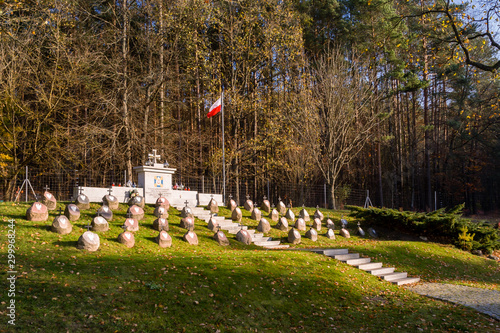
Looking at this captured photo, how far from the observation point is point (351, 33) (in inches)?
1113

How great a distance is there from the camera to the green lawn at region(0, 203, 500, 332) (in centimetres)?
579

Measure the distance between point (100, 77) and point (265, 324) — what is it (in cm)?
1902

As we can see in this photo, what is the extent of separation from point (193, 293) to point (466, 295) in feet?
24.0

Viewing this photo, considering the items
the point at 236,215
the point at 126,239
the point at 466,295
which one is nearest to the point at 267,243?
the point at 236,215

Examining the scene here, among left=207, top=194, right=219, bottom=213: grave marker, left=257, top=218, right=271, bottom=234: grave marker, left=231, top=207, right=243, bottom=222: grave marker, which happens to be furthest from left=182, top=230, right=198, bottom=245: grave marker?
left=207, top=194, right=219, bottom=213: grave marker

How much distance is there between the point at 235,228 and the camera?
14938 millimetres

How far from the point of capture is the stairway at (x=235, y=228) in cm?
1372

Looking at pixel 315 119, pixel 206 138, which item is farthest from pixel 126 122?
pixel 315 119

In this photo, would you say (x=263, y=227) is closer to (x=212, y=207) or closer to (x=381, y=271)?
(x=212, y=207)

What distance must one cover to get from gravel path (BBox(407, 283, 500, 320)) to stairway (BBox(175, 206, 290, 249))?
16.2 ft

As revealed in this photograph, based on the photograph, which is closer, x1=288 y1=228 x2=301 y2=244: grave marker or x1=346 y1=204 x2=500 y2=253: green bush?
x1=288 y1=228 x2=301 y2=244: grave marker

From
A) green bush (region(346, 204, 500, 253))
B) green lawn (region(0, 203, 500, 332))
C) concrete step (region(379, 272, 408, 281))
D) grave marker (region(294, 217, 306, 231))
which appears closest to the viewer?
green lawn (region(0, 203, 500, 332))

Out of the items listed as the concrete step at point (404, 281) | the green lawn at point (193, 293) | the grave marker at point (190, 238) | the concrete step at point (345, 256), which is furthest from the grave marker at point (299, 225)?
the grave marker at point (190, 238)

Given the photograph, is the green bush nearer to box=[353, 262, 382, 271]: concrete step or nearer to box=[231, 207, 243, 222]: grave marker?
box=[353, 262, 382, 271]: concrete step
